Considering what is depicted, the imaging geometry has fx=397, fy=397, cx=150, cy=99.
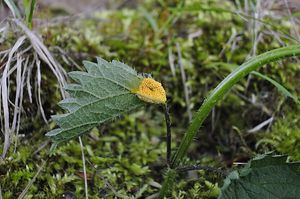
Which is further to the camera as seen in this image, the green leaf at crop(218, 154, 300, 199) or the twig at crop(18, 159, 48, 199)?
the twig at crop(18, 159, 48, 199)

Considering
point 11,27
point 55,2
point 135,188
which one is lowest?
point 135,188

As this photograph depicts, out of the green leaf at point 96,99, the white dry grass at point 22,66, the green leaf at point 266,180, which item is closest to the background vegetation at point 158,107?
the white dry grass at point 22,66

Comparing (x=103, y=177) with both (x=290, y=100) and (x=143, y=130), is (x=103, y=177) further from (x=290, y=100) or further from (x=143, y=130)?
(x=290, y=100)

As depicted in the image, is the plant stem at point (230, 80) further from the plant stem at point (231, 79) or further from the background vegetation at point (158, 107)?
the background vegetation at point (158, 107)

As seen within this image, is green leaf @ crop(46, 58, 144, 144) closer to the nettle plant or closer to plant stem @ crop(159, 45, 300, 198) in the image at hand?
the nettle plant

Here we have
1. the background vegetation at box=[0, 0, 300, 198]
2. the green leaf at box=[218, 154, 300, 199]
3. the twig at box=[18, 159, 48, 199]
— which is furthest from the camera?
the background vegetation at box=[0, 0, 300, 198]

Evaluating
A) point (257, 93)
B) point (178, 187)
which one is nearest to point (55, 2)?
point (257, 93)

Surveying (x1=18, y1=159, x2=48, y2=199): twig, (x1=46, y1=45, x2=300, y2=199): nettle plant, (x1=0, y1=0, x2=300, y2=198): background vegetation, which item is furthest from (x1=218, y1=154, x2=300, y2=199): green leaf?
(x1=18, y1=159, x2=48, y2=199): twig
